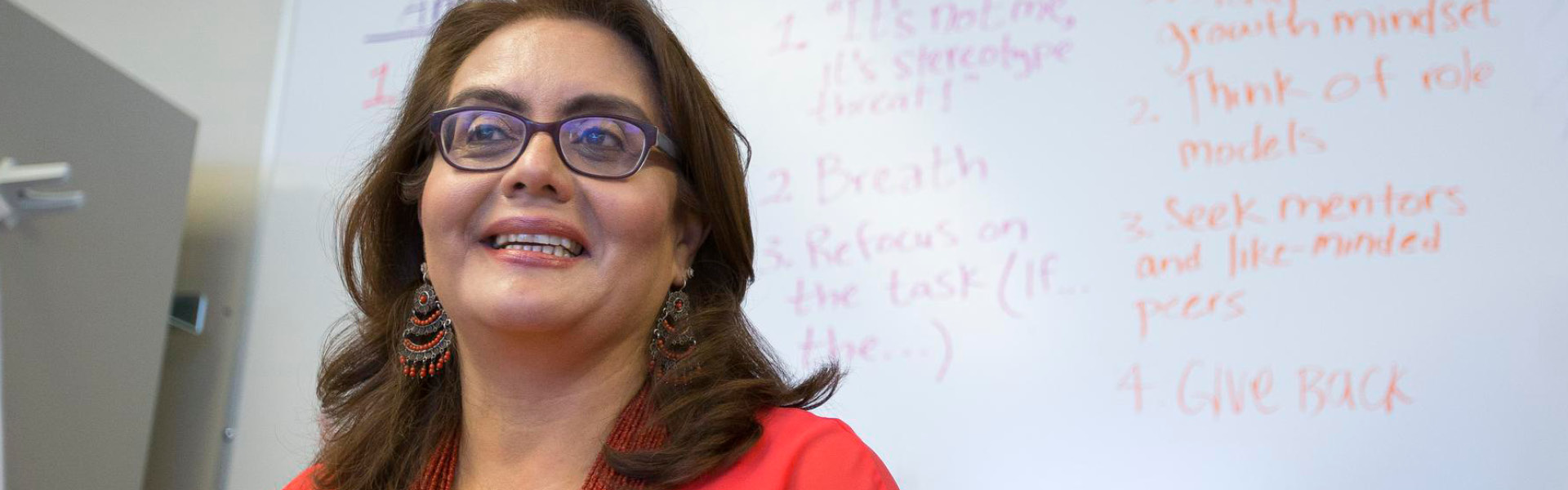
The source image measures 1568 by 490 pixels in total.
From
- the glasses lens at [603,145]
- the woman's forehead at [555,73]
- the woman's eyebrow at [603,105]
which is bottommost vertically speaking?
the glasses lens at [603,145]

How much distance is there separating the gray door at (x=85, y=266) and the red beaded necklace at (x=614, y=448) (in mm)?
665

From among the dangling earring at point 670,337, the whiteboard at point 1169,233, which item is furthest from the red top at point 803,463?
the whiteboard at point 1169,233

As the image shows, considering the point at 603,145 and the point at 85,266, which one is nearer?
the point at 603,145

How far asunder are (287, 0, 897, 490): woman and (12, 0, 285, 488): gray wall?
835 millimetres

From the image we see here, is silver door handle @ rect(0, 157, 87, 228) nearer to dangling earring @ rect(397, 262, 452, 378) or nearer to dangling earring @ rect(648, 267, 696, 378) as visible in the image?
dangling earring @ rect(397, 262, 452, 378)

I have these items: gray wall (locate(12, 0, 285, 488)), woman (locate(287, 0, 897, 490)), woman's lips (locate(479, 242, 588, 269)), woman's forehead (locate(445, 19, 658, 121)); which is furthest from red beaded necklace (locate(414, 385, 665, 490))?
gray wall (locate(12, 0, 285, 488))

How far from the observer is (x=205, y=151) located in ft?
6.46

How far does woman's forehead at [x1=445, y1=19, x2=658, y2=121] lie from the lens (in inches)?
38.9

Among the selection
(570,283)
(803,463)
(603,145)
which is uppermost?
(603,145)

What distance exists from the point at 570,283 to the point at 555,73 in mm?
181

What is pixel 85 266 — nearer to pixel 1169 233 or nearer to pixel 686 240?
pixel 686 240

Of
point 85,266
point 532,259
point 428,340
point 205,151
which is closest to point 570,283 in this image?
point 532,259

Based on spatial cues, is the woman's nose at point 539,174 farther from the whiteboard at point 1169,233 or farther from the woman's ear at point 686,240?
the whiteboard at point 1169,233

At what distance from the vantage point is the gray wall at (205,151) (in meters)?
1.85
